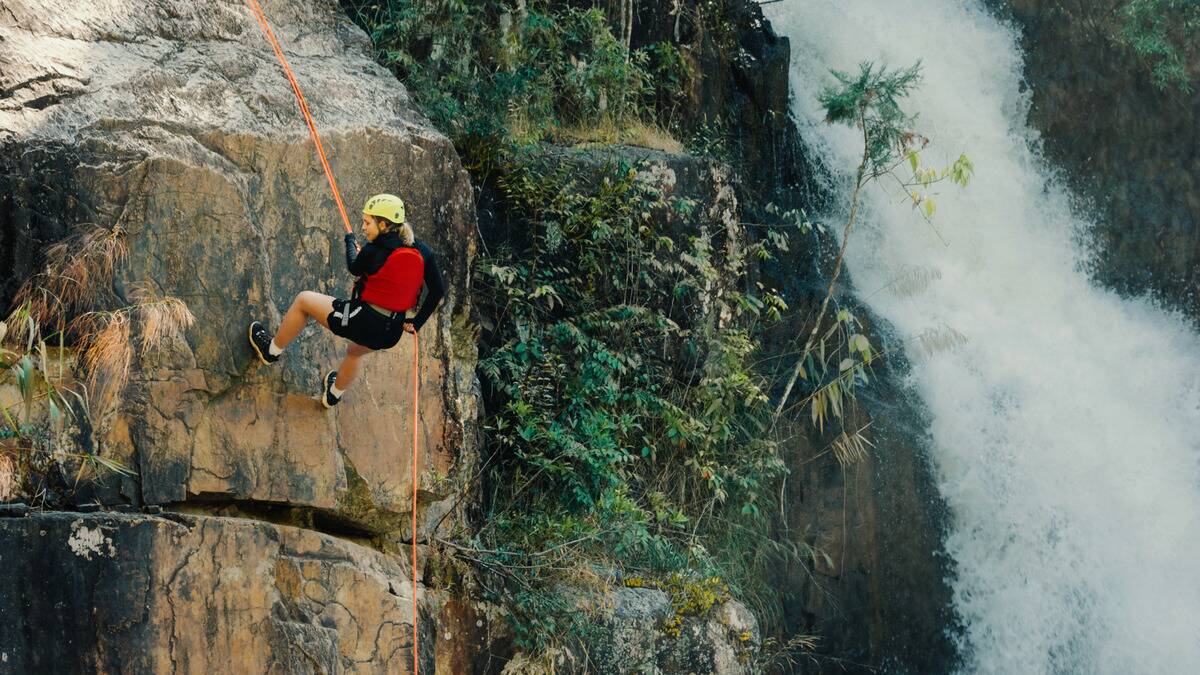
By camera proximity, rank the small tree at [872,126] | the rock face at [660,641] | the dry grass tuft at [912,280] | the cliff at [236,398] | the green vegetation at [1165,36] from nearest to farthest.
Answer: the cliff at [236,398] < the rock face at [660,641] < the small tree at [872,126] < the dry grass tuft at [912,280] < the green vegetation at [1165,36]

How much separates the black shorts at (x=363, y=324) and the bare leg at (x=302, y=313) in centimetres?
5

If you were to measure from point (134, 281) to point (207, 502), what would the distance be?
133 cm

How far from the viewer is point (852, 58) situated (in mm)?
14273

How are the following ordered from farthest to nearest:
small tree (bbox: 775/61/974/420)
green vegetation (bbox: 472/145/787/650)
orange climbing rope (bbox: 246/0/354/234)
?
small tree (bbox: 775/61/974/420)
green vegetation (bbox: 472/145/787/650)
orange climbing rope (bbox: 246/0/354/234)

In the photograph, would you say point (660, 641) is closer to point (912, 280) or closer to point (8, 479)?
point (8, 479)

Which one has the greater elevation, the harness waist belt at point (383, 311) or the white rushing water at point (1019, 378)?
the harness waist belt at point (383, 311)

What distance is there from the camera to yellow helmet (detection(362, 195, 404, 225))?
268 inches

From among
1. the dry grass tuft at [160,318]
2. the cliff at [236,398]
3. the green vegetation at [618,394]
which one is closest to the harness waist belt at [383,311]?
the cliff at [236,398]

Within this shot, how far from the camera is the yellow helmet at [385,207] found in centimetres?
681

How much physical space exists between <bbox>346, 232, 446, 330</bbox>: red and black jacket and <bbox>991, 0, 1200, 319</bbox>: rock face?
10212 millimetres

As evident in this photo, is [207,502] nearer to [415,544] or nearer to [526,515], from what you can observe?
[415,544]

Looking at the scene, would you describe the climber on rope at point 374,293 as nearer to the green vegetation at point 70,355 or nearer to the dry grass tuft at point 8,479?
the green vegetation at point 70,355

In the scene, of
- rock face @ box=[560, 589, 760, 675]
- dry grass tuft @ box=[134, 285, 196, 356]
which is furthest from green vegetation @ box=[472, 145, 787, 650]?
dry grass tuft @ box=[134, 285, 196, 356]

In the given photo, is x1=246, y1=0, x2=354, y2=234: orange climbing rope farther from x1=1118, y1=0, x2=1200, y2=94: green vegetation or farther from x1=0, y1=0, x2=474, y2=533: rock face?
x1=1118, y1=0, x2=1200, y2=94: green vegetation
